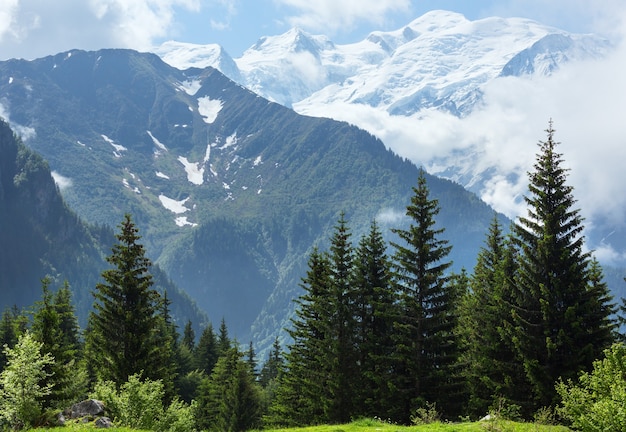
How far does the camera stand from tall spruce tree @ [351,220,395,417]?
114 ft

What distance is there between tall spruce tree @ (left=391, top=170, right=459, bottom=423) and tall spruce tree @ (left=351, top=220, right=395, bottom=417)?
35.7 inches

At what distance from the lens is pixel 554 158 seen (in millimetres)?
32094

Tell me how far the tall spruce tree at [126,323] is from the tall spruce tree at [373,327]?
13613 mm

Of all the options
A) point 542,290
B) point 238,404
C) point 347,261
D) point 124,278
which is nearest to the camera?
point 542,290

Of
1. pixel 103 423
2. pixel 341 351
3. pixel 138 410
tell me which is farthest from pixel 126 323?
pixel 103 423

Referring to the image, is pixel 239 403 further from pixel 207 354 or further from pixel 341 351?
pixel 207 354

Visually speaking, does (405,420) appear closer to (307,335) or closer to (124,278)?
(307,335)

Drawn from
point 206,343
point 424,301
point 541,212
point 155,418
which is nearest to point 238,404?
point 424,301

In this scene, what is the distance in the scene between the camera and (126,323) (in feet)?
120

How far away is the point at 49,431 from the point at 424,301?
2317 cm

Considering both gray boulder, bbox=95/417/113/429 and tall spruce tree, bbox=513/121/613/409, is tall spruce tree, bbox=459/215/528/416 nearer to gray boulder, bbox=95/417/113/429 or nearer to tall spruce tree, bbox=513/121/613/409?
tall spruce tree, bbox=513/121/613/409

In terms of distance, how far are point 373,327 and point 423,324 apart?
4394 mm

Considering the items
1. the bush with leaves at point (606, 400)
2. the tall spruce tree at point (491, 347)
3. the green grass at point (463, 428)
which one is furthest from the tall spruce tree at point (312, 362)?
the bush with leaves at point (606, 400)

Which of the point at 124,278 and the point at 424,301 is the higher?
the point at 124,278
